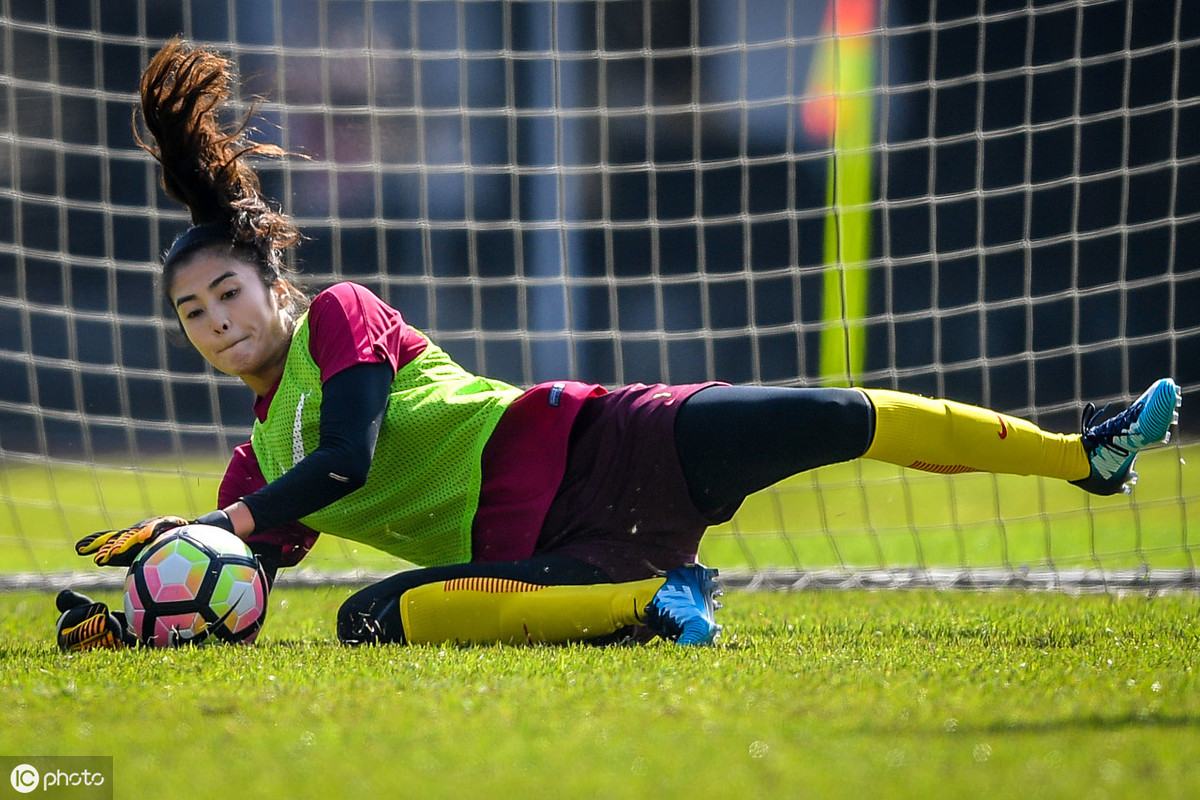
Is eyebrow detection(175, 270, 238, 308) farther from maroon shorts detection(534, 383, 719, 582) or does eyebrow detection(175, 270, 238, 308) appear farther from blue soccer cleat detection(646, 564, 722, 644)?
blue soccer cleat detection(646, 564, 722, 644)

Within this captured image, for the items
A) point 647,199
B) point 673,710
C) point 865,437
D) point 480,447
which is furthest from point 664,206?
point 673,710

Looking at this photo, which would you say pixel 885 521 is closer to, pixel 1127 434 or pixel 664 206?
pixel 1127 434

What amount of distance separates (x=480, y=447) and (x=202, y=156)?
103 centimetres

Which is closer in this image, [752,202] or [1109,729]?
[1109,729]

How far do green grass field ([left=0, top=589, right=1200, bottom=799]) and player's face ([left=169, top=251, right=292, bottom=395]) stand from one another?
73cm

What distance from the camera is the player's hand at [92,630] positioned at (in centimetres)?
326

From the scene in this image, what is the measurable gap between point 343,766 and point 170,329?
220 centimetres

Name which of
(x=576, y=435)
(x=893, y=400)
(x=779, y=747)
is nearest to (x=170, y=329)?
(x=576, y=435)

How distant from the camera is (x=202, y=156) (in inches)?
137

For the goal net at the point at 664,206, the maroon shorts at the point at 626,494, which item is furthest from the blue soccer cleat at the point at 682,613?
the goal net at the point at 664,206

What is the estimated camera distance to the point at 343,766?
1.91m

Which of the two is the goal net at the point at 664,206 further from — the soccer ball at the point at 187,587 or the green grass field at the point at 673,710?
the soccer ball at the point at 187,587

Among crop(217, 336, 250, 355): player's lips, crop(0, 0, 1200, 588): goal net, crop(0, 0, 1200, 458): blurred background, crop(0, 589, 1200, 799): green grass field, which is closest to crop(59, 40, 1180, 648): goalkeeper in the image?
crop(217, 336, 250, 355): player's lips

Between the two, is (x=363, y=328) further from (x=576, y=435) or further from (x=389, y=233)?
(x=389, y=233)
